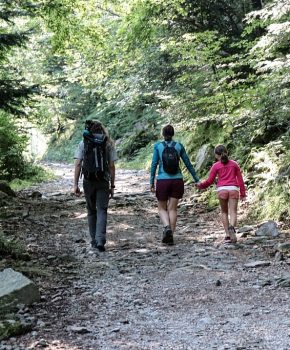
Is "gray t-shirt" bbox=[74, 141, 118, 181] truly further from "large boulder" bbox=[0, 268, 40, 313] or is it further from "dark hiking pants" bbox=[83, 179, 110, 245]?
"large boulder" bbox=[0, 268, 40, 313]

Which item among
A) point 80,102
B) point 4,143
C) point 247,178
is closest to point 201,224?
point 247,178

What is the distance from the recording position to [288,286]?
5406mm

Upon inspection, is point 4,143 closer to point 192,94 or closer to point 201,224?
point 192,94

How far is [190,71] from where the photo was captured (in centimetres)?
1600

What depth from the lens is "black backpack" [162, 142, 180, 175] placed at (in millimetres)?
8117

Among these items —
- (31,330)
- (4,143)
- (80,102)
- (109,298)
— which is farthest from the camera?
(80,102)

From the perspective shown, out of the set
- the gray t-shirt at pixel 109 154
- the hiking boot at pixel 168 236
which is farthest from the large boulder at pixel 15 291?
the hiking boot at pixel 168 236

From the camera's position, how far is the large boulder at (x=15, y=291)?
4.75 metres

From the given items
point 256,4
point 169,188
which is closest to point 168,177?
point 169,188

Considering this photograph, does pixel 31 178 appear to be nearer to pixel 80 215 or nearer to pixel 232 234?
pixel 80 215

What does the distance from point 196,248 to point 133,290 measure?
7.63 feet

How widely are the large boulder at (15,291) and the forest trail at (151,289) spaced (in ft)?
0.53

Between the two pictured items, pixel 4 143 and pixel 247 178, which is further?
pixel 4 143

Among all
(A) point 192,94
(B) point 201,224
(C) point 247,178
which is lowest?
(B) point 201,224
